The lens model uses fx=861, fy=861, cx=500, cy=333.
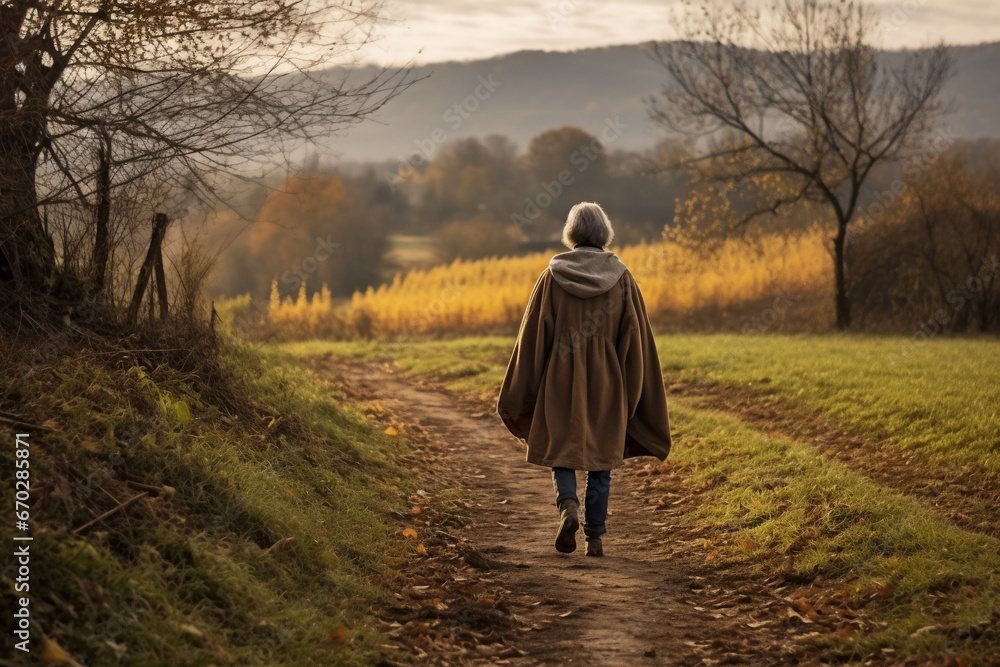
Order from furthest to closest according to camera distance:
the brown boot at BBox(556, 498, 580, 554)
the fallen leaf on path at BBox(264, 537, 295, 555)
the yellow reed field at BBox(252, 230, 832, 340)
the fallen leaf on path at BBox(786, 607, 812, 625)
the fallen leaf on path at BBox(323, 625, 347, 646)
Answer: the yellow reed field at BBox(252, 230, 832, 340) → the brown boot at BBox(556, 498, 580, 554) → the fallen leaf on path at BBox(264, 537, 295, 555) → the fallen leaf on path at BBox(786, 607, 812, 625) → the fallen leaf on path at BBox(323, 625, 347, 646)

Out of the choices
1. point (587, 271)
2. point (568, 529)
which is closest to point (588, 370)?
point (587, 271)

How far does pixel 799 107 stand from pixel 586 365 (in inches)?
688

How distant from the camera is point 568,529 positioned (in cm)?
612

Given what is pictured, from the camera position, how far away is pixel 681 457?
9.27m

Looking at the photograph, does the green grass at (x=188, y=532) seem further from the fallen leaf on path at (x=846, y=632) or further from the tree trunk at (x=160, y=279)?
the fallen leaf on path at (x=846, y=632)

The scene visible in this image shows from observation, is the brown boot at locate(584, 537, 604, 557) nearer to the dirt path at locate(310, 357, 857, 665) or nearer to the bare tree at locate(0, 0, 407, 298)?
the dirt path at locate(310, 357, 857, 665)

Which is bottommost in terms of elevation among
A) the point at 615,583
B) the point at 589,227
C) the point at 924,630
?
the point at 615,583

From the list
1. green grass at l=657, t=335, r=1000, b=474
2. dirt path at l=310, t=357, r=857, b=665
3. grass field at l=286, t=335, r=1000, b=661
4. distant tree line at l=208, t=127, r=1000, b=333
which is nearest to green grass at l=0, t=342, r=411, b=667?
dirt path at l=310, t=357, r=857, b=665

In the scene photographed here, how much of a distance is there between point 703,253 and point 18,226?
65.7 feet

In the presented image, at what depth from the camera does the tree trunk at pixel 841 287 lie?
21.7 meters

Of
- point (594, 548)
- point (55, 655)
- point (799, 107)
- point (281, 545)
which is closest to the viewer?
point (55, 655)

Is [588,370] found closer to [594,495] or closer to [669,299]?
[594,495]

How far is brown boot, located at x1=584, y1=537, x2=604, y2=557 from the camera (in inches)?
249

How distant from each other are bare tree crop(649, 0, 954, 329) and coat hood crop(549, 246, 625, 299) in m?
16.7
